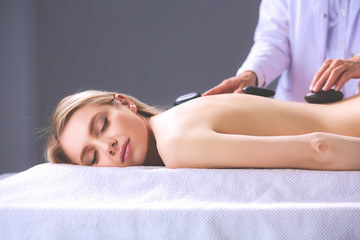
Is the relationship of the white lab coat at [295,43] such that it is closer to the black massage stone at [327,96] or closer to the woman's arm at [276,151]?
the black massage stone at [327,96]

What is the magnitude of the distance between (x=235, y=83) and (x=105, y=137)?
2.03 feet

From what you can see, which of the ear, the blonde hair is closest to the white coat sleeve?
the ear

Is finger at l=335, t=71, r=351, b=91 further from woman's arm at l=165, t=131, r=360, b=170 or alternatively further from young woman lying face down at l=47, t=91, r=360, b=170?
woman's arm at l=165, t=131, r=360, b=170

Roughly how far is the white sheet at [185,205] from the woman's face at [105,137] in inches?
6.6

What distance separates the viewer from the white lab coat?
4.86 feet

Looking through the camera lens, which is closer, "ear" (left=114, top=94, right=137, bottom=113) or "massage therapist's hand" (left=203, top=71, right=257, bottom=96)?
"ear" (left=114, top=94, right=137, bottom=113)

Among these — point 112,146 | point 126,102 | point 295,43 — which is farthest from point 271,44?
point 112,146

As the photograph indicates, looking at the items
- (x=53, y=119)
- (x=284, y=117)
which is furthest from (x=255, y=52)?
(x=53, y=119)

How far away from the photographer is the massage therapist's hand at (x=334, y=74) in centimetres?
106

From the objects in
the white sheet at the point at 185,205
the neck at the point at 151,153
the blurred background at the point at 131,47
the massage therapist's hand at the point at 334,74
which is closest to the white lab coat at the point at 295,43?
the massage therapist's hand at the point at 334,74

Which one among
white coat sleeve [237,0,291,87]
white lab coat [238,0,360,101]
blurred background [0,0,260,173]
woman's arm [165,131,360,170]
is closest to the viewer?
woman's arm [165,131,360,170]

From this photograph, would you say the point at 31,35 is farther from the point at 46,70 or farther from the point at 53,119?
the point at 53,119

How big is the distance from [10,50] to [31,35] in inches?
11.4

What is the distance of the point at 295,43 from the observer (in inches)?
64.4
